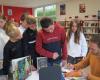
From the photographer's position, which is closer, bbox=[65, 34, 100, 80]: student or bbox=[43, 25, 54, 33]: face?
bbox=[65, 34, 100, 80]: student

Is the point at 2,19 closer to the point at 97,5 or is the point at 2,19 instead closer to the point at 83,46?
the point at 83,46

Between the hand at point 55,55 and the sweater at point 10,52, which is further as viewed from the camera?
the hand at point 55,55

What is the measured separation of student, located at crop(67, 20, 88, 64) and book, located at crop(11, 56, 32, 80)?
162 cm

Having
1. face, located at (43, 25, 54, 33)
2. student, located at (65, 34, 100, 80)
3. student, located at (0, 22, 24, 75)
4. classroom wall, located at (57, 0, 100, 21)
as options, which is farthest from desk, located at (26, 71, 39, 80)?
classroom wall, located at (57, 0, 100, 21)

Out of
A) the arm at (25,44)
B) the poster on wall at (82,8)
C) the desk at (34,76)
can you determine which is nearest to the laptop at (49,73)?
the desk at (34,76)

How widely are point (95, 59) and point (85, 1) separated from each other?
826 cm

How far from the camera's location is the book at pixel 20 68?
209 centimetres

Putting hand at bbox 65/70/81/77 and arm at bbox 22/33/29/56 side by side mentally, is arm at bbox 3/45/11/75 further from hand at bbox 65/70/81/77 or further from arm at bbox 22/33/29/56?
hand at bbox 65/70/81/77

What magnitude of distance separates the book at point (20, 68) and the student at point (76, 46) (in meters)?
1.62

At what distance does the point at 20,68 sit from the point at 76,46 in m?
1.95

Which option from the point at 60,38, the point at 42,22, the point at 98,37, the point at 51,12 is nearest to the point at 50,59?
the point at 60,38

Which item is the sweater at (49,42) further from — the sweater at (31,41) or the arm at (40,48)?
the sweater at (31,41)

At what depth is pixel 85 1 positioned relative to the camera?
34.4 feet

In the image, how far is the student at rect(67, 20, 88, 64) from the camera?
3.97m
